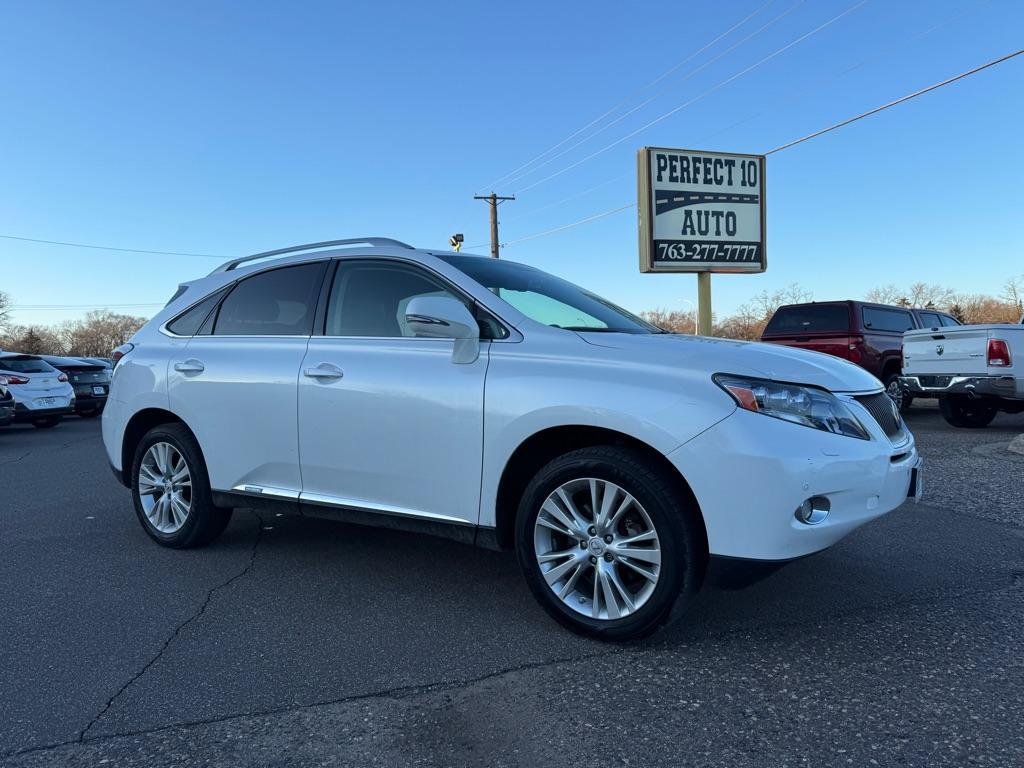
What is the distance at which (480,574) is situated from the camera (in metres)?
4.27

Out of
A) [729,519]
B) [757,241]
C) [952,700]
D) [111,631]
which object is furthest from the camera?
[757,241]

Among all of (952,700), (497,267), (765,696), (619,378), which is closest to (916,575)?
(952,700)

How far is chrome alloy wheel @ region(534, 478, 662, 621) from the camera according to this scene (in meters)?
3.13

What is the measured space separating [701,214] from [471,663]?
1235cm

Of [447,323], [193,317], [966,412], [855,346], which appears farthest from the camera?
[855,346]

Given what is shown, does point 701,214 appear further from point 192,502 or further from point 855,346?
point 192,502

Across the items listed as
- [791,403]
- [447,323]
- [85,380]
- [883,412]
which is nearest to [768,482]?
[791,403]

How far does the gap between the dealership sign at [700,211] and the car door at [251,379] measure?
9946 mm

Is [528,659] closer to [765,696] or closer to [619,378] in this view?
[765,696]

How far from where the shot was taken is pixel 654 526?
3.06 metres

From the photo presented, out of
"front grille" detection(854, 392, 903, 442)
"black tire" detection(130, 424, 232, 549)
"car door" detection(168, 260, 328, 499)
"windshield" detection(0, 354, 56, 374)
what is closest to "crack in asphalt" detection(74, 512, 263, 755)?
"black tire" detection(130, 424, 232, 549)

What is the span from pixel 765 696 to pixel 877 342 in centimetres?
1163

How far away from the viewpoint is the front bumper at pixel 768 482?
2.87 meters

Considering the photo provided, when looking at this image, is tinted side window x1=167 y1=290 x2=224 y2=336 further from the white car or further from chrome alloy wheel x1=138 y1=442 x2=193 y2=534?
chrome alloy wheel x1=138 y1=442 x2=193 y2=534
